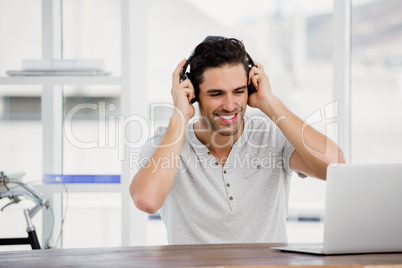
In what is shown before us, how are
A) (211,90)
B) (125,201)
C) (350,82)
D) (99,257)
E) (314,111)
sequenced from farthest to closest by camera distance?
(314,111)
(350,82)
(125,201)
(211,90)
(99,257)

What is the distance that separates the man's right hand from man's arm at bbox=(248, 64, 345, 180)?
299 mm

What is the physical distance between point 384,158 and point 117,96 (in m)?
2.27

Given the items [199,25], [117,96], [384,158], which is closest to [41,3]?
[117,96]

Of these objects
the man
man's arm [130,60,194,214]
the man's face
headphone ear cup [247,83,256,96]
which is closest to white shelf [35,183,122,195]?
the man

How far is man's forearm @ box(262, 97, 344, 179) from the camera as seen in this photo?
81.1 inches

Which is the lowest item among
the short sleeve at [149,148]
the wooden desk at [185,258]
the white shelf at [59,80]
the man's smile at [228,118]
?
the wooden desk at [185,258]

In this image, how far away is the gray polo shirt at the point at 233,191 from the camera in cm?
207

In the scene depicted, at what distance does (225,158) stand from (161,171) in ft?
1.09

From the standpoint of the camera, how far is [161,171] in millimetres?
2006

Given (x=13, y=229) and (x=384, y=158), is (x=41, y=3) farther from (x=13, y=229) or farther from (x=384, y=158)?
(x=384, y=158)

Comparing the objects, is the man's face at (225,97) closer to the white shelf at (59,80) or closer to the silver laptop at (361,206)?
the white shelf at (59,80)

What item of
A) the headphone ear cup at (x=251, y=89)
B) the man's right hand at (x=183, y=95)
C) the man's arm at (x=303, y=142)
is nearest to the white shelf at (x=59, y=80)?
the man's right hand at (x=183, y=95)

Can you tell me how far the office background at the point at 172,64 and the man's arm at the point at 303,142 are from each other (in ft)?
2.31

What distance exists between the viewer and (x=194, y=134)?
2.26 metres
